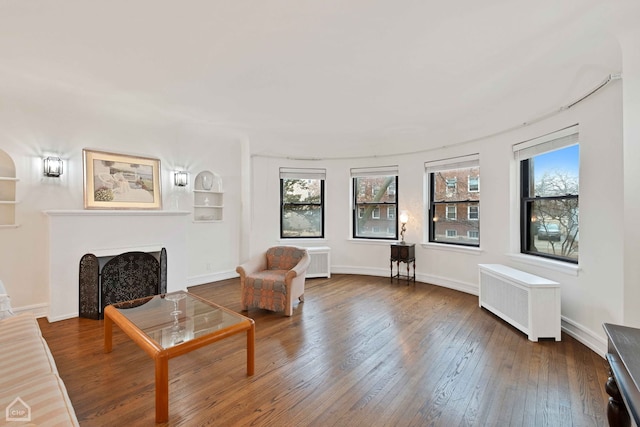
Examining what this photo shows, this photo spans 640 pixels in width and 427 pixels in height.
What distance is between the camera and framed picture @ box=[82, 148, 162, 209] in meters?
3.62

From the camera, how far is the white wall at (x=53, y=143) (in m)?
3.12

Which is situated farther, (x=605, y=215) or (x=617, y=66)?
(x=605, y=215)

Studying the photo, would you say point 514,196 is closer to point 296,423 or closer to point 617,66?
point 617,66

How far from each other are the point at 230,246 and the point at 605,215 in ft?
16.1

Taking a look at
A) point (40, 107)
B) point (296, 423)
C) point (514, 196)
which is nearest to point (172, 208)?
point (40, 107)

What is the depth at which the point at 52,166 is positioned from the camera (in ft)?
10.9

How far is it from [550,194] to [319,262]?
11.5 feet

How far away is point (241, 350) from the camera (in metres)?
2.54

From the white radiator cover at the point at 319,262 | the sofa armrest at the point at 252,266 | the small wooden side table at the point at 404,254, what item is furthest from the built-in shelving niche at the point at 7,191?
the small wooden side table at the point at 404,254

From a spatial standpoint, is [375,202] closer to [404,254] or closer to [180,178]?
[404,254]

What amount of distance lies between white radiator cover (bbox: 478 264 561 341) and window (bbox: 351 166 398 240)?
2336mm

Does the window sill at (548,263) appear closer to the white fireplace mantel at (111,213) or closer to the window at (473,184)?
the window at (473,184)

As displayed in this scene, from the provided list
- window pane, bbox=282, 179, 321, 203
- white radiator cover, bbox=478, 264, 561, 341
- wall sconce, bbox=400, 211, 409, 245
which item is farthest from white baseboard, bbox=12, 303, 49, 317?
white radiator cover, bbox=478, 264, 561, 341

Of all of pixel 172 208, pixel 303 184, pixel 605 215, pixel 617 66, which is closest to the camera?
pixel 617 66
